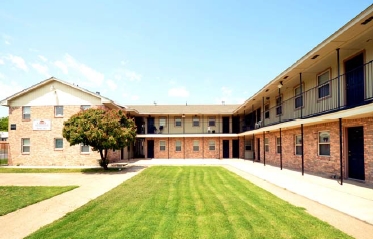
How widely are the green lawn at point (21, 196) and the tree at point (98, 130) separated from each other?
17.9 ft

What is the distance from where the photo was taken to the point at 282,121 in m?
17.9

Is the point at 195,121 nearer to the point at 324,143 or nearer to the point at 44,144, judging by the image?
the point at 44,144

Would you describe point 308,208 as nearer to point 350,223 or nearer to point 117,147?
point 350,223

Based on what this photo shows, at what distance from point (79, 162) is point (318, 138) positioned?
18.7 meters

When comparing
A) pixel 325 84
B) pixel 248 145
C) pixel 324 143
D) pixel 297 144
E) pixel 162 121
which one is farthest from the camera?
pixel 162 121

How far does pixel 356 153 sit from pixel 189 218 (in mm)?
8852

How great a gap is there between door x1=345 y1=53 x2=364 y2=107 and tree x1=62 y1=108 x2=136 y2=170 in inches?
522

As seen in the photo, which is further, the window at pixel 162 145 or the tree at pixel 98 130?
the window at pixel 162 145

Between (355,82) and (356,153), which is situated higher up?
(355,82)

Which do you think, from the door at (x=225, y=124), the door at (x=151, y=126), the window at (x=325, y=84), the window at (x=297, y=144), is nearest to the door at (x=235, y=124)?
the door at (x=225, y=124)

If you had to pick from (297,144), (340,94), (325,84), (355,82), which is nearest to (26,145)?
(297,144)

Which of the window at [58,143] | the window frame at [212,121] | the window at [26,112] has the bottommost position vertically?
the window at [58,143]

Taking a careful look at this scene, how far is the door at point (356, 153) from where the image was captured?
1052 cm

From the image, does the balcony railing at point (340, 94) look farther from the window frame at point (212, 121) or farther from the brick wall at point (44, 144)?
the brick wall at point (44, 144)
